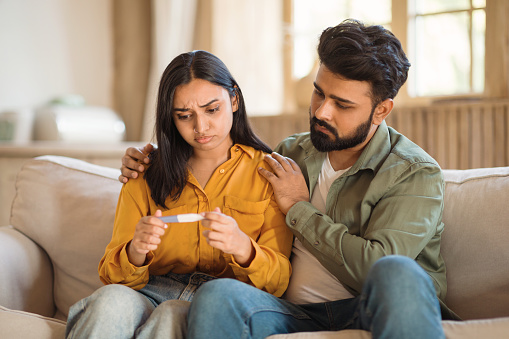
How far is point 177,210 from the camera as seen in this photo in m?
1.56

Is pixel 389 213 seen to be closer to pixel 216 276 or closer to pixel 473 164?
pixel 216 276

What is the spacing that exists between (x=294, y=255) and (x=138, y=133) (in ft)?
8.47

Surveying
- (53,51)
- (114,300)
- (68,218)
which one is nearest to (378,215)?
(114,300)

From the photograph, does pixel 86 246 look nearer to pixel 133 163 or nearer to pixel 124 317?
pixel 133 163

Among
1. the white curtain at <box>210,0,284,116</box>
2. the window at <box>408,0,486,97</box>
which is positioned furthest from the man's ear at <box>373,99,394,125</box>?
the white curtain at <box>210,0,284,116</box>

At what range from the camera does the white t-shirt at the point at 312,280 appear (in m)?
1.49

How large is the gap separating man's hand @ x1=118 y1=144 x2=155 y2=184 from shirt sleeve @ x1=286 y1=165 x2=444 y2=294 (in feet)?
1.54

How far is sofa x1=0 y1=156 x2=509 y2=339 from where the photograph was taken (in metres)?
1.50

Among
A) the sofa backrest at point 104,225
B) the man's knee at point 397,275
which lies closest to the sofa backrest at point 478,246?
the sofa backrest at point 104,225

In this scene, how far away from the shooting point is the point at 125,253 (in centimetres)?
142

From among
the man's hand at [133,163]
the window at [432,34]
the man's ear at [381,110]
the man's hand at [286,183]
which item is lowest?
the man's hand at [286,183]

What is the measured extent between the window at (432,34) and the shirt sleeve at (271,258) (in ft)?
4.74

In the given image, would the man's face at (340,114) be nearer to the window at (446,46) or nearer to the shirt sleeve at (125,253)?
the shirt sleeve at (125,253)

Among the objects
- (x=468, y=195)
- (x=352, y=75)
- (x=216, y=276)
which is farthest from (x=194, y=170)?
(x=468, y=195)
